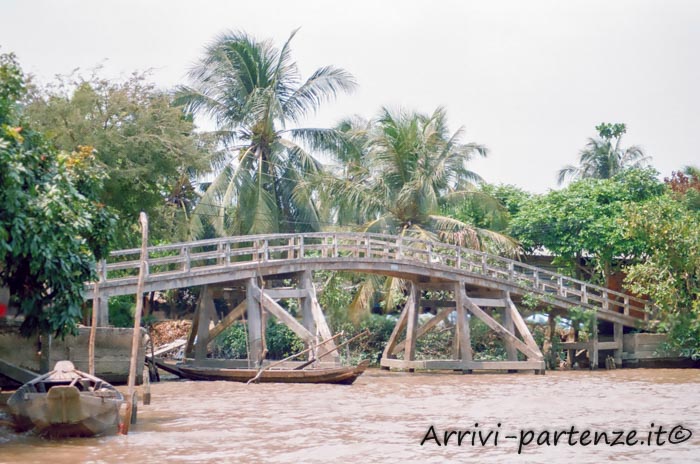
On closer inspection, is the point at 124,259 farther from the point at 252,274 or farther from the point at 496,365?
the point at 496,365

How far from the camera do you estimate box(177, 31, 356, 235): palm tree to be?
101 ft

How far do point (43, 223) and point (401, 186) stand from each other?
20.1 m

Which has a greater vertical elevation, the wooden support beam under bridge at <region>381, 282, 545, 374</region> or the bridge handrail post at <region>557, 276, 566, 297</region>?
the bridge handrail post at <region>557, 276, 566, 297</region>

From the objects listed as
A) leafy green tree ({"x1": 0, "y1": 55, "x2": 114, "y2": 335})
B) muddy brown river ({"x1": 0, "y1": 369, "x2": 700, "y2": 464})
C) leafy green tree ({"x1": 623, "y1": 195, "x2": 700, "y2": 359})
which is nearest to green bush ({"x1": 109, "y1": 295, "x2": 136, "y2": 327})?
muddy brown river ({"x1": 0, "y1": 369, "x2": 700, "y2": 464})

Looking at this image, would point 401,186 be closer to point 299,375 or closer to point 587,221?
point 587,221

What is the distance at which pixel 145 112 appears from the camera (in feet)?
81.6

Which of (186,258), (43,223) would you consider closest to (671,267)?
(186,258)

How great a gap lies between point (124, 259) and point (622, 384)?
14262 mm

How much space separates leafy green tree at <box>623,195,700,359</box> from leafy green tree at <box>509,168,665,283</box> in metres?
1.27

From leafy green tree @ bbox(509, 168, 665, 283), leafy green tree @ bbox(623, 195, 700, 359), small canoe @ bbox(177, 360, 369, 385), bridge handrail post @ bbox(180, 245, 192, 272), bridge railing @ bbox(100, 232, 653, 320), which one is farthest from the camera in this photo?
leafy green tree @ bbox(509, 168, 665, 283)

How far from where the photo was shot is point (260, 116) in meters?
30.8

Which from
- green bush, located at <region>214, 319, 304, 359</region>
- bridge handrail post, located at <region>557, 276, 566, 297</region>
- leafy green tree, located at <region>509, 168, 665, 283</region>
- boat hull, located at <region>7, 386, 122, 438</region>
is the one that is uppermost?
leafy green tree, located at <region>509, 168, 665, 283</region>

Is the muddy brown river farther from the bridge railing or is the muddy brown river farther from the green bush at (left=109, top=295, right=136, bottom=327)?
the green bush at (left=109, top=295, right=136, bottom=327)

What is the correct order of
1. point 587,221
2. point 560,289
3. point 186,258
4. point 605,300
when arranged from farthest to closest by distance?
point 587,221, point 605,300, point 560,289, point 186,258
